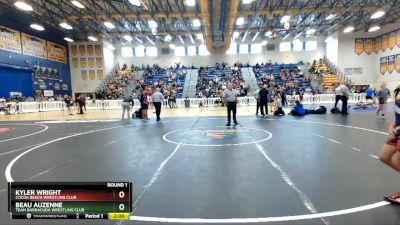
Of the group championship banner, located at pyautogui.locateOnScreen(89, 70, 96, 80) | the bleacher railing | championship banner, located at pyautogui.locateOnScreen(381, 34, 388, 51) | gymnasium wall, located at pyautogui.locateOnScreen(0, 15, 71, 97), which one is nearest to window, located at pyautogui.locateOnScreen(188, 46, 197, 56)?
championship banner, located at pyautogui.locateOnScreen(89, 70, 96, 80)

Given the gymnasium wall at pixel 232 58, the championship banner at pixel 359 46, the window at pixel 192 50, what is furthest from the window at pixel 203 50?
the championship banner at pixel 359 46

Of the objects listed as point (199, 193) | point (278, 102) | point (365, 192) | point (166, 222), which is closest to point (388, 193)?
point (365, 192)

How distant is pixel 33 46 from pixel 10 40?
145 inches

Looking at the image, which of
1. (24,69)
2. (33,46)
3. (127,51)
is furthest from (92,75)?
(24,69)

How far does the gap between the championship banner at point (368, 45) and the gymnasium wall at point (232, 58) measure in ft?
18.5

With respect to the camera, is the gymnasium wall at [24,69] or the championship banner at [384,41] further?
the championship banner at [384,41]

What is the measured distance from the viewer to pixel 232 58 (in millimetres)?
42781

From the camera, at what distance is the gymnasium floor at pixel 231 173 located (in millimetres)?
3520

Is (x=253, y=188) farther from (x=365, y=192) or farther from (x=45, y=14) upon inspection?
(x=45, y=14)

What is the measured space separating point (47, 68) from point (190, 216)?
117ft

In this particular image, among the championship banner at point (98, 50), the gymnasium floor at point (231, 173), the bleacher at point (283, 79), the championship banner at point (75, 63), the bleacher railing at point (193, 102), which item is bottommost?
the gymnasium floor at point (231, 173)
